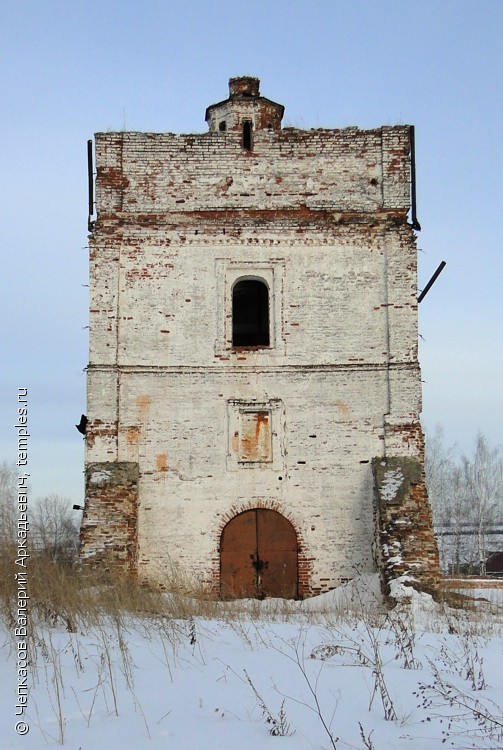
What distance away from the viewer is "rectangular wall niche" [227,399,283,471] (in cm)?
1303

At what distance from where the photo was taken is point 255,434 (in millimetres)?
13125

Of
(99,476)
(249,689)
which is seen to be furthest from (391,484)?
(249,689)

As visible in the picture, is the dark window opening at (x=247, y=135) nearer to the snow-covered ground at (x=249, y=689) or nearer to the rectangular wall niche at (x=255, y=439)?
the rectangular wall niche at (x=255, y=439)

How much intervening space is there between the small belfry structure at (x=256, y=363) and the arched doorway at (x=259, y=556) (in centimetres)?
2

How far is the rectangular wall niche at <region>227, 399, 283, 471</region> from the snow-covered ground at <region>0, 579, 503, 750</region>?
191 inches

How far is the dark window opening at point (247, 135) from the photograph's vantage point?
14125 millimetres

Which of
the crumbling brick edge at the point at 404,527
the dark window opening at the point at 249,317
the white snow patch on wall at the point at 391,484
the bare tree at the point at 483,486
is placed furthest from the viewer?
the bare tree at the point at 483,486

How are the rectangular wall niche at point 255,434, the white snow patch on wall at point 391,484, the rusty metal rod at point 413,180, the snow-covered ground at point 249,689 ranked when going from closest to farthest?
the snow-covered ground at point 249,689
the white snow patch on wall at point 391,484
the rectangular wall niche at point 255,434
the rusty metal rod at point 413,180

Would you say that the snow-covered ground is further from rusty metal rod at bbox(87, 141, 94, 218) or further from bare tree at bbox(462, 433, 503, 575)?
bare tree at bbox(462, 433, 503, 575)

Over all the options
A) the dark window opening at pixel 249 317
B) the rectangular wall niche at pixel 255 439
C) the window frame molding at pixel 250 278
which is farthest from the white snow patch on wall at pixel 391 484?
the dark window opening at pixel 249 317

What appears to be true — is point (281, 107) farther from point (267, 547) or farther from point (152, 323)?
point (267, 547)

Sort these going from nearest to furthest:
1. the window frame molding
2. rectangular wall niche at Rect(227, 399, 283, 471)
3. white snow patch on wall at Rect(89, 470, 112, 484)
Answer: white snow patch on wall at Rect(89, 470, 112, 484)
rectangular wall niche at Rect(227, 399, 283, 471)
the window frame molding

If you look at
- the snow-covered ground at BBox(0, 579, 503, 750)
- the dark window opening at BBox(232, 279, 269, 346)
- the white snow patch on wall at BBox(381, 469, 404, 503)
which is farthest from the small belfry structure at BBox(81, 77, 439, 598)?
the snow-covered ground at BBox(0, 579, 503, 750)

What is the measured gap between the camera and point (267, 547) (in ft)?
42.0
